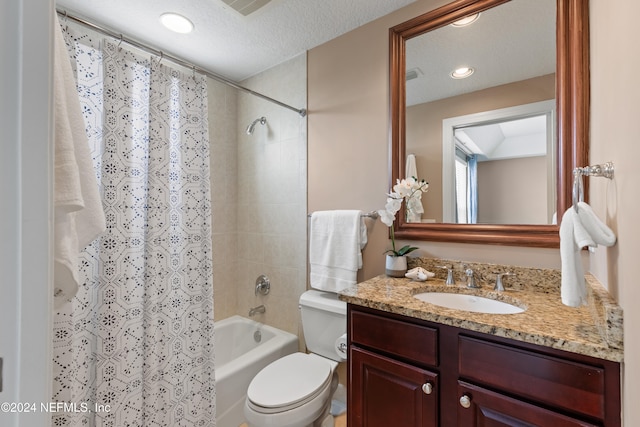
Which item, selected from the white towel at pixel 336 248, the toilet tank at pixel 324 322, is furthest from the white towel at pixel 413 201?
the toilet tank at pixel 324 322

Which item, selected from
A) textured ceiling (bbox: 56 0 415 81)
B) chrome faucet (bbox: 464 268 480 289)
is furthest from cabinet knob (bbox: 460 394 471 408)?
textured ceiling (bbox: 56 0 415 81)

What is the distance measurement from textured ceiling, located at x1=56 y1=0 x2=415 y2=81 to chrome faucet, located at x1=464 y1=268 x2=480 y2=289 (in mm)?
1438

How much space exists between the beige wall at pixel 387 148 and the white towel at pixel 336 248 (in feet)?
0.37

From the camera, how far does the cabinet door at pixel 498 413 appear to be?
2.46ft

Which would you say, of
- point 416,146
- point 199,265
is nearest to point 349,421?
point 199,265

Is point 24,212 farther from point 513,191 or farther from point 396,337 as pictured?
point 513,191

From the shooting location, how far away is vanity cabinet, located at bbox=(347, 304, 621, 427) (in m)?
0.72

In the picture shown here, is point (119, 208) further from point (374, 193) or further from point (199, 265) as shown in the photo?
point (374, 193)

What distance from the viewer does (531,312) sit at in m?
0.93

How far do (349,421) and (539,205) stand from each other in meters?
1.21

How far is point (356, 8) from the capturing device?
60.7 inches

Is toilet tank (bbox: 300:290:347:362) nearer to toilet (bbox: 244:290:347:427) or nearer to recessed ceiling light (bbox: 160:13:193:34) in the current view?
toilet (bbox: 244:290:347:427)

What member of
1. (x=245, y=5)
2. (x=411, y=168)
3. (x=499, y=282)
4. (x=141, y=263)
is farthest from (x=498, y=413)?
(x=245, y=5)

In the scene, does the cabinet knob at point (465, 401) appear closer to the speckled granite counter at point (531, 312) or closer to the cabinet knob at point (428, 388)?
the cabinet knob at point (428, 388)
